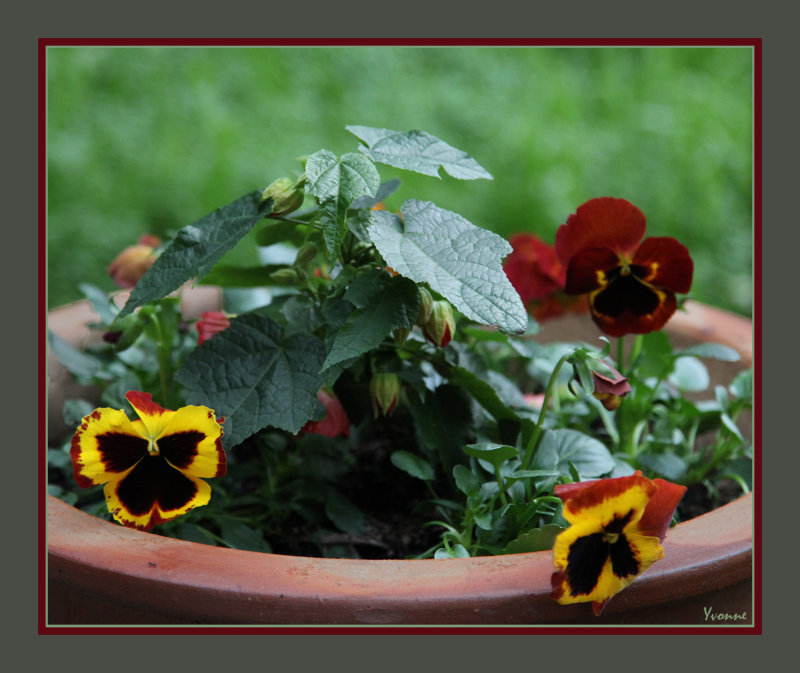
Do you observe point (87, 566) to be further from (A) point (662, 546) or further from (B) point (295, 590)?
(A) point (662, 546)

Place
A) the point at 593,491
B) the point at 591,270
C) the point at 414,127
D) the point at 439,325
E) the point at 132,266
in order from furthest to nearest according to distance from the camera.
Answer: the point at 414,127 → the point at 132,266 → the point at 591,270 → the point at 439,325 → the point at 593,491

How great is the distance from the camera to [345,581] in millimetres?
672

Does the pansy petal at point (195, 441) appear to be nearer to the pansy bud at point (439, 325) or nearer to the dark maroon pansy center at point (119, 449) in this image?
the dark maroon pansy center at point (119, 449)

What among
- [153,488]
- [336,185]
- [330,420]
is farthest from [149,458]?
[336,185]

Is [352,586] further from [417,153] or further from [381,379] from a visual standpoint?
[417,153]

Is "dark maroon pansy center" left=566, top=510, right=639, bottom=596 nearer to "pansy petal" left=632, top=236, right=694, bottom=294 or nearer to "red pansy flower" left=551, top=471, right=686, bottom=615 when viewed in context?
"red pansy flower" left=551, top=471, right=686, bottom=615

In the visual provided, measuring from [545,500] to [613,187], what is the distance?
138 centimetres

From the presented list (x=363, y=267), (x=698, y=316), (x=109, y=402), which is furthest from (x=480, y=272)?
(x=698, y=316)

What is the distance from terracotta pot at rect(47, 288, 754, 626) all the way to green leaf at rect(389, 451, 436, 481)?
4.5 inches

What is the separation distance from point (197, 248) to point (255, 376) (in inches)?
4.5

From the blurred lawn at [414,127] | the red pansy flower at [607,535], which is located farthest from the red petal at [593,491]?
the blurred lawn at [414,127]

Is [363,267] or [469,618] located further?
[363,267]

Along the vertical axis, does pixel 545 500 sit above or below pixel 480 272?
below

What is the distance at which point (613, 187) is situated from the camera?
2025 mm
